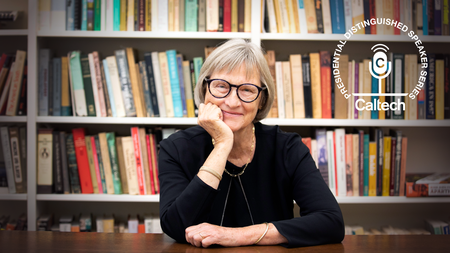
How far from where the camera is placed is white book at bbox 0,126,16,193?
5.52ft

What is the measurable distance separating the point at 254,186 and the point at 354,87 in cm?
93

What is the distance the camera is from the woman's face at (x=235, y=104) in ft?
3.42

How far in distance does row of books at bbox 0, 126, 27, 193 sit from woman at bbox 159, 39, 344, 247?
1079mm

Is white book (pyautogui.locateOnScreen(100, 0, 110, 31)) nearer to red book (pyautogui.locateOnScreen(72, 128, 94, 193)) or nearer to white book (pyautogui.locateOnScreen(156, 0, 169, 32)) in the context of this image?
white book (pyautogui.locateOnScreen(156, 0, 169, 32))

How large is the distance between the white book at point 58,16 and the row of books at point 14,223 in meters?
1.06

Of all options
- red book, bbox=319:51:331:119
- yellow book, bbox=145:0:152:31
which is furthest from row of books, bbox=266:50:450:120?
yellow book, bbox=145:0:152:31

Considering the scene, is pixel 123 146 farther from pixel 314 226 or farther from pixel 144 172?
pixel 314 226

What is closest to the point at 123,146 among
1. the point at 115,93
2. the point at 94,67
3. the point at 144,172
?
the point at 144,172

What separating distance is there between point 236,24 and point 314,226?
3.87ft

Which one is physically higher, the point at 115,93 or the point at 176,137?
the point at 115,93

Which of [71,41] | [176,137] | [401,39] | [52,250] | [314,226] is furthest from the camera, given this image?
[71,41]

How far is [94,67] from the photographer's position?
1.69 meters

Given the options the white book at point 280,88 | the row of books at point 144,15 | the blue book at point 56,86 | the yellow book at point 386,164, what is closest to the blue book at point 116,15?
the row of books at point 144,15

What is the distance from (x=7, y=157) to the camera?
5.53ft
